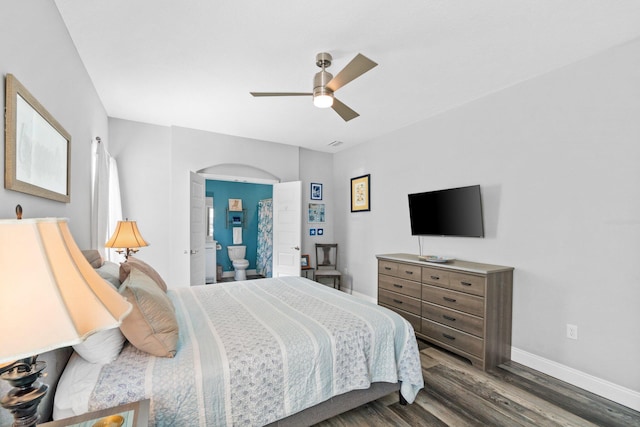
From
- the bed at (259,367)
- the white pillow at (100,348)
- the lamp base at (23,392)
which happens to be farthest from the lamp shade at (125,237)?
the lamp base at (23,392)

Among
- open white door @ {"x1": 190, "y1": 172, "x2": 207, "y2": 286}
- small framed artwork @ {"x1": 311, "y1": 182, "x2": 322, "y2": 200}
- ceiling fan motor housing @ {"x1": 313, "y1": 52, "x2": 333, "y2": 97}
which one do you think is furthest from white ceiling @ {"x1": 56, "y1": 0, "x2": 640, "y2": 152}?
small framed artwork @ {"x1": 311, "y1": 182, "x2": 322, "y2": 200}

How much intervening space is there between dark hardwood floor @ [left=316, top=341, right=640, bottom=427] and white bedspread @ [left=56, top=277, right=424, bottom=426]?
0.21m

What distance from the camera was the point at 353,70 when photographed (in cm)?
198

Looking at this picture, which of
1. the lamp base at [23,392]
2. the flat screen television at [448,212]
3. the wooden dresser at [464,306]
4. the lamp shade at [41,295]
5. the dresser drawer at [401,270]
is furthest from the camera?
the dresser drawer at [401,270]

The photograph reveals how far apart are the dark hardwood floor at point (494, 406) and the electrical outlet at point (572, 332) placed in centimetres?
40

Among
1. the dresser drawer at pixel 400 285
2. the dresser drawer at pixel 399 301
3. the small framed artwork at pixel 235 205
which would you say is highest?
the small framed artwork at pixel 235 205

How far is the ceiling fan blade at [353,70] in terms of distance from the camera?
73.0 inches

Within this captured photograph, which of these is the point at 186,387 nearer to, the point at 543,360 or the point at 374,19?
the point at 374,19

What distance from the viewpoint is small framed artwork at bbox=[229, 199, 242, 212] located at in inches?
264

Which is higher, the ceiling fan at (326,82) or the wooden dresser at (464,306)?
the ceiling fan at (326,82)

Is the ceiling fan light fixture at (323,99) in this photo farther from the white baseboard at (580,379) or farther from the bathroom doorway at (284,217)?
the white baseboard at (580,379)

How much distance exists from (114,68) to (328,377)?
10.1ft

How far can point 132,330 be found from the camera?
5.00 ft

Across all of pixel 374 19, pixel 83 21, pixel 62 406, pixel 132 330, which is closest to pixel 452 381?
pixel 132 330
